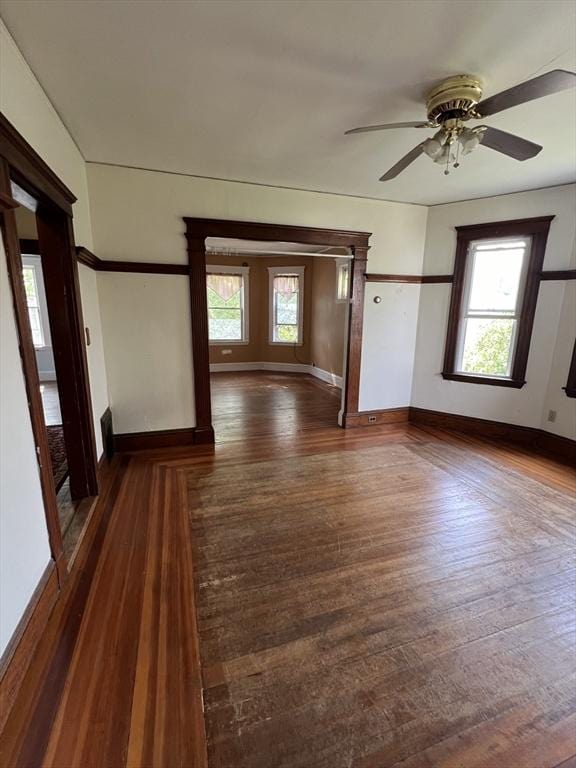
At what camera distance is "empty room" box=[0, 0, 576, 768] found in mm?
1373

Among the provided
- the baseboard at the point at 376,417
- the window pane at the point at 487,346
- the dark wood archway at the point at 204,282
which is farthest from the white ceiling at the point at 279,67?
the baseboard at the point at 376,417

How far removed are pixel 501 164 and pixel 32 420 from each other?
3.90 metres

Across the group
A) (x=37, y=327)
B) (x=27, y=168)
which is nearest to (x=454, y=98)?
(x=27, y=168)

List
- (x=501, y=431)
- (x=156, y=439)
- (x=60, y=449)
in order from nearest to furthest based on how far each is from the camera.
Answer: (x=60, y=449) < (x=156, y=439) < (x=501, y=431)

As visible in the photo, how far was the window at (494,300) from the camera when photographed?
381 centimetres

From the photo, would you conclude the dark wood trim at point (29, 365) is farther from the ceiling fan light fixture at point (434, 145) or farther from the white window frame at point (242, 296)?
the white window frame at point (242, 296)

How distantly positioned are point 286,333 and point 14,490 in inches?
271

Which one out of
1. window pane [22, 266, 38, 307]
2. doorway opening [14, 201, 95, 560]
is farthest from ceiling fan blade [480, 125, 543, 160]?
window pane [22, 266, 38, 307]

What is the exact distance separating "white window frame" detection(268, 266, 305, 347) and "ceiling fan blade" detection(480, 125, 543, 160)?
5.66 m

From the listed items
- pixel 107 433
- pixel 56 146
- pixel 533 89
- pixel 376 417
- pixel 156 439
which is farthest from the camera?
pixel 376 417

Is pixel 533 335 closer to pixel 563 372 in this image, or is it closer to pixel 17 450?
pixel 563 372

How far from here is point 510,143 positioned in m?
2.00

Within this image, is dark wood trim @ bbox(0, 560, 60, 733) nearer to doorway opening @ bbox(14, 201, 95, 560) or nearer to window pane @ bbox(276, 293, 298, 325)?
doorway opening @ bbox(14, 201, 95, 560)

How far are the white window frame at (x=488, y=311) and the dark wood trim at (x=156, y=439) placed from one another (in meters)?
3.34
